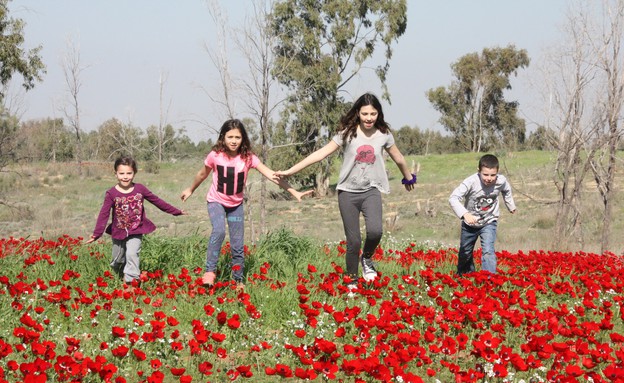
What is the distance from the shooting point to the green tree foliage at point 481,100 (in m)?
55.9

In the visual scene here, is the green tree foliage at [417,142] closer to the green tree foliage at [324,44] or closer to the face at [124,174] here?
the green tree foliage at [324,44]

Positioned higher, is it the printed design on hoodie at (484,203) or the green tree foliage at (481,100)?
the green tree foliage at (481,100)

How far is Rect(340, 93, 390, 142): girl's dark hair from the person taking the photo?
5699 millimetres

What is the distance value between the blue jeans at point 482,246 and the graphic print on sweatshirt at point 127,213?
332 cm

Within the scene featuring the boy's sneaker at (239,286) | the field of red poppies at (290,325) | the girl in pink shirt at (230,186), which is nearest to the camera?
the field of red poppies at (290,325)

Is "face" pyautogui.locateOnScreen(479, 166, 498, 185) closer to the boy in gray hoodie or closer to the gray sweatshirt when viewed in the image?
the boy in gray hoodie

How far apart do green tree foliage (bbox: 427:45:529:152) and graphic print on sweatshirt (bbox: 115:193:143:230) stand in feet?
170

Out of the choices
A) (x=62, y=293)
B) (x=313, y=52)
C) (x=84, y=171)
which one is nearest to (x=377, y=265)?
(x=62, y=293)

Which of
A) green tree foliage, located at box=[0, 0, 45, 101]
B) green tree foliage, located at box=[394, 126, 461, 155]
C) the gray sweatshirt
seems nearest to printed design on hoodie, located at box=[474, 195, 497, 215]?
the gray sweatshirt

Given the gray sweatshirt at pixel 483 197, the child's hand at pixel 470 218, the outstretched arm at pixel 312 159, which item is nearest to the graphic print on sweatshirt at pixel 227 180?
the outstretched arm at pixel 312 159


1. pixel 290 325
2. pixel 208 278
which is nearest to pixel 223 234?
pixel 208 278

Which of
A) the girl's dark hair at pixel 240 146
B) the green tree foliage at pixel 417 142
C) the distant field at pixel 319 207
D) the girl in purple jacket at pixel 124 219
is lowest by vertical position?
the distant field at pixel 319 207

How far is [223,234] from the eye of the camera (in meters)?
5.66

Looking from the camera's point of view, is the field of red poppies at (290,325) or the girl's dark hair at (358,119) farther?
the girl's dark hair at (358,119)
